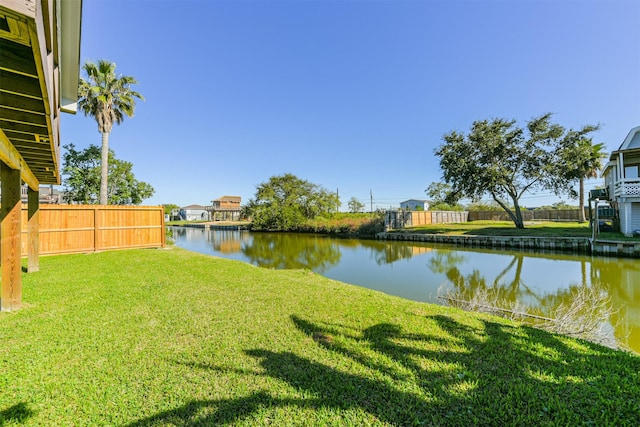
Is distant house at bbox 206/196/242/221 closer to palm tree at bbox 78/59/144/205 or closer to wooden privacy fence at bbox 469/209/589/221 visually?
palm tree at bbox 78/59/144/205

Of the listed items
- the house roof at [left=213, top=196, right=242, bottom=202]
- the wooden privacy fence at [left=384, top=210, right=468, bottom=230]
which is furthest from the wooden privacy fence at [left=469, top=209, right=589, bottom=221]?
the house roof at [left=213, top=196, right=242, bottom=202]

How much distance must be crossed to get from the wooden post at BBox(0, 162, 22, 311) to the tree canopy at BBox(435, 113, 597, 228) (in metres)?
21.2

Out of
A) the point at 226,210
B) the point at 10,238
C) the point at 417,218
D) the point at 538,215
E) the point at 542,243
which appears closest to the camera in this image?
the point at 10,238

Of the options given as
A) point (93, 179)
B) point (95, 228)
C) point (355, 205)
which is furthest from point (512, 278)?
point (355, 205)

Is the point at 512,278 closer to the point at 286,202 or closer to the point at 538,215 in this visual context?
the point at 286,202

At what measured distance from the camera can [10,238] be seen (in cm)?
369

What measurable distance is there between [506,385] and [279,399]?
1.79 metres

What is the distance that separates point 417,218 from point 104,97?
81.7 feet

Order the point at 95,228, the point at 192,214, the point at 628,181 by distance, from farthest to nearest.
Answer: the point at 192,214 < the point at 628,181 < the point at 95,228

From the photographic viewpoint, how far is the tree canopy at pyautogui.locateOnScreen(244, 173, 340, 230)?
30.9m

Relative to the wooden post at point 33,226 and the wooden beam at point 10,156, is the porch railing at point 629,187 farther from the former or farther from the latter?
the wooden post at point 33,226

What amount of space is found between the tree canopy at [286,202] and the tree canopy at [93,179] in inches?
585

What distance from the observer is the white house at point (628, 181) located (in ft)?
41.9

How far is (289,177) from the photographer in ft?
105
